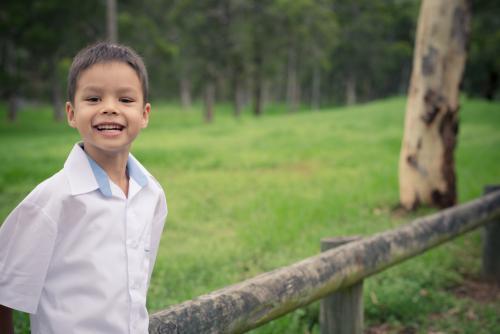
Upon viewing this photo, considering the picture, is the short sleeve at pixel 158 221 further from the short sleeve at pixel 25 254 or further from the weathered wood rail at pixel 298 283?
the short sleeve at pixel 25 254

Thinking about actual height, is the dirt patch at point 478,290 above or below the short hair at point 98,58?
below

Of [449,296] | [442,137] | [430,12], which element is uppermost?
[430,12]

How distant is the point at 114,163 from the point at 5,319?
62 cm

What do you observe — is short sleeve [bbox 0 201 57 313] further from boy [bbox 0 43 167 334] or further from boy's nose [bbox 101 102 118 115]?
boy's nose [bbox 101 102 118 115]

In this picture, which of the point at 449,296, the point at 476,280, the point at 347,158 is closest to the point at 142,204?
the point at 449,296

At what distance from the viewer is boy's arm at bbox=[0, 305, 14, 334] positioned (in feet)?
5.43

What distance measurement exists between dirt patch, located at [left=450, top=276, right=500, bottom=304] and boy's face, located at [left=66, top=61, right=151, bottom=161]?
3.98 meters

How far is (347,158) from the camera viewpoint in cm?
1237

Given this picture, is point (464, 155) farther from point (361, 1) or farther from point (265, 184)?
point (361, 1)

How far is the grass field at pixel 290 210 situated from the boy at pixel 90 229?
205 centimetres

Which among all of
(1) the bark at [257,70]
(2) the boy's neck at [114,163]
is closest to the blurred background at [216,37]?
(1) the bark at [257,70]

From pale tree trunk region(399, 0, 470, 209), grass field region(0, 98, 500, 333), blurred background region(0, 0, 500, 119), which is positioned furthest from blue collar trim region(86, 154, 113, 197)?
blurred background region(0, 0, 500, 119)

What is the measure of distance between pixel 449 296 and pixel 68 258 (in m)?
3.92

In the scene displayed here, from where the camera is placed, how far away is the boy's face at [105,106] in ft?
5.75
